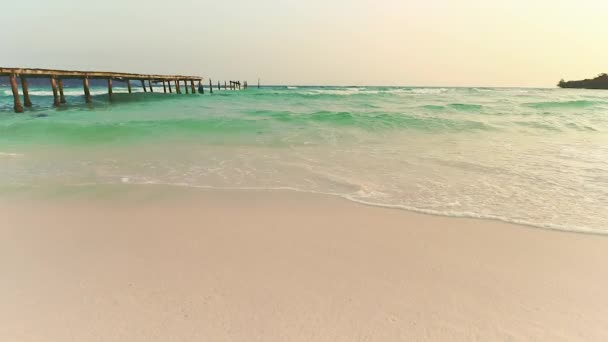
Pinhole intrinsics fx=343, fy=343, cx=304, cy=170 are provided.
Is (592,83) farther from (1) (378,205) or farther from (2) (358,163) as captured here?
(1) (378,205)

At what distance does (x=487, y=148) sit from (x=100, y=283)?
8.39m

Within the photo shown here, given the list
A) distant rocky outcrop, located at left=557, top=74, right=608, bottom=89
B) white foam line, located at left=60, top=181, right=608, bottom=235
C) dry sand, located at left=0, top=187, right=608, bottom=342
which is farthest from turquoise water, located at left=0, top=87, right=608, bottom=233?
distant rocky outcrop, located at left=557, top=74, right=608, bottom=89

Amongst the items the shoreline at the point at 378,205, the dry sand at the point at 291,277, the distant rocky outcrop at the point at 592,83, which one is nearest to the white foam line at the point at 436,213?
the shoreline at the point at 378,205

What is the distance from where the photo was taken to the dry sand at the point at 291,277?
1955mm

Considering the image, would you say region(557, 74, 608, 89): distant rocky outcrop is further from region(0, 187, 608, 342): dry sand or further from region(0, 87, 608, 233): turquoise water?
region(0, 187, 608, 342): dry sand

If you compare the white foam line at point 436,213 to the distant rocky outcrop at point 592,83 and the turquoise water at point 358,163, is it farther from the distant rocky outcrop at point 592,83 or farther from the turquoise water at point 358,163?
the distant rocky outcrop at point 592,83

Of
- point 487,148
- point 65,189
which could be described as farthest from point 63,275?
point 487,148

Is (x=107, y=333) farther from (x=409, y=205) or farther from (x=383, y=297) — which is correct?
(x=409, y=205)

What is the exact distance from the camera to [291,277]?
2496 mm

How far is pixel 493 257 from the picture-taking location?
282 centimetres

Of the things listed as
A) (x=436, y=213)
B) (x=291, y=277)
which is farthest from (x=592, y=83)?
(x=291, y=277)

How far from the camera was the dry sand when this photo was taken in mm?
1955

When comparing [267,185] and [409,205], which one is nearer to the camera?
[409,205]

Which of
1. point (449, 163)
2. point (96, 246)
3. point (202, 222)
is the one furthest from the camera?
point (449, 163)
